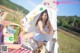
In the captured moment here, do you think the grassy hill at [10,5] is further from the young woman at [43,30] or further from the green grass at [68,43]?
the green grass at [68,43]

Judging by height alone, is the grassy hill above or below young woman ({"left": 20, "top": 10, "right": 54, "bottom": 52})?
above

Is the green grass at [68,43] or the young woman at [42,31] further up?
the young woman at [42,31]

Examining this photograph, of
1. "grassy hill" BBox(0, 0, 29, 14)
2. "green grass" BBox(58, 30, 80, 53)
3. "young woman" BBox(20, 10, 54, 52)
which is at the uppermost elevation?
"grassy hill" BBox(0, 0, 29, 14)

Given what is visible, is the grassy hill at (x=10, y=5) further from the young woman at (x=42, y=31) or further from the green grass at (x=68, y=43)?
the green grass at (x=68, y=43)

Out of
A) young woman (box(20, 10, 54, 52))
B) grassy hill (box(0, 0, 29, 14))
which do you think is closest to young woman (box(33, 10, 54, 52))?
young woman (box(20, 10, 54, 52))

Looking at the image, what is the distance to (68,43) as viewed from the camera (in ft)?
4.98

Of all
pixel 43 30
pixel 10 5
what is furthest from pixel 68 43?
pixel 10 5

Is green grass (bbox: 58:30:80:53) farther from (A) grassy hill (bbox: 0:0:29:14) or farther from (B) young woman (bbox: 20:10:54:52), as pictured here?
(A) grassy hill (bbox: 0:0:29:14)

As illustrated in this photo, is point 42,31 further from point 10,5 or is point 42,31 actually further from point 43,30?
point 10,5

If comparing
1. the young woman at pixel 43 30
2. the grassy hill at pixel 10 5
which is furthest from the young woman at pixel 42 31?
the grassy hill at pixel 10 5

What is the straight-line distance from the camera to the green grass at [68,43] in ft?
4.95

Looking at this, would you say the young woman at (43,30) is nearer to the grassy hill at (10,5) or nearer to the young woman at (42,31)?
the young woman at (42,31)

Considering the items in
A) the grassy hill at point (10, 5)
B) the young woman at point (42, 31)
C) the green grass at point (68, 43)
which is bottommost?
the green grass at point (68, 43)

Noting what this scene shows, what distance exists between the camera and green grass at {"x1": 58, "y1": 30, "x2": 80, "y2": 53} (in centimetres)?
151
